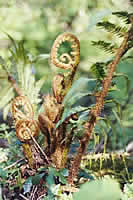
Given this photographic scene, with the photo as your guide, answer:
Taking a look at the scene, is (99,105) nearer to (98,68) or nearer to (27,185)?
(98,68)

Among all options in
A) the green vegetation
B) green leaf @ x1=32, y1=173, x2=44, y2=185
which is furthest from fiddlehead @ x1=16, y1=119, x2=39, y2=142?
green leaf @ x1=32, y1=173, x2=44, y2=185

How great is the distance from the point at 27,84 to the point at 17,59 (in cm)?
10

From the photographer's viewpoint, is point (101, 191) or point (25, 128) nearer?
point (101, 191)

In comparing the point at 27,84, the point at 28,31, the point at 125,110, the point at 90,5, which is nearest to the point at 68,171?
the point at 27,84

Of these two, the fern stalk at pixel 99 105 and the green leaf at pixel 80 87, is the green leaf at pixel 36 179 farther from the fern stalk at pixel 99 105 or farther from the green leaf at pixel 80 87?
the green leaf at pixel 80 87

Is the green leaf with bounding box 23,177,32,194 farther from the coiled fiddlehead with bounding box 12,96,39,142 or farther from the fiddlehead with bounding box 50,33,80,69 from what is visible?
the fiddlehead with bounding box 50,33,80,69

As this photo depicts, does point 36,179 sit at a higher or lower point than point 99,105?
lower

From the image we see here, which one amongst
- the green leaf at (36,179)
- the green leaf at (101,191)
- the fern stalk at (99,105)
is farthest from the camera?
the green leaf at (36,179)

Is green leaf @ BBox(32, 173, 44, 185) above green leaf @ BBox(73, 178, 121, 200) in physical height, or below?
below

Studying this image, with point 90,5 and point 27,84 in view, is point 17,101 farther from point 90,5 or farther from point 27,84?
point 90,5

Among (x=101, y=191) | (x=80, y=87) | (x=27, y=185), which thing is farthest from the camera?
(x=27, y=185)

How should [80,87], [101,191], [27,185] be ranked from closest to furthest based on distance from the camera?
1. [101,191]
2. [80,87]
3. [27,185]

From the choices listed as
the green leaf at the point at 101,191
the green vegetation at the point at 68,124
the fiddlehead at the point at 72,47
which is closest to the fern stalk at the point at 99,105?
the green vegetation at the point at 68,124

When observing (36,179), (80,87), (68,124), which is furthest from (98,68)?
(36,179)
